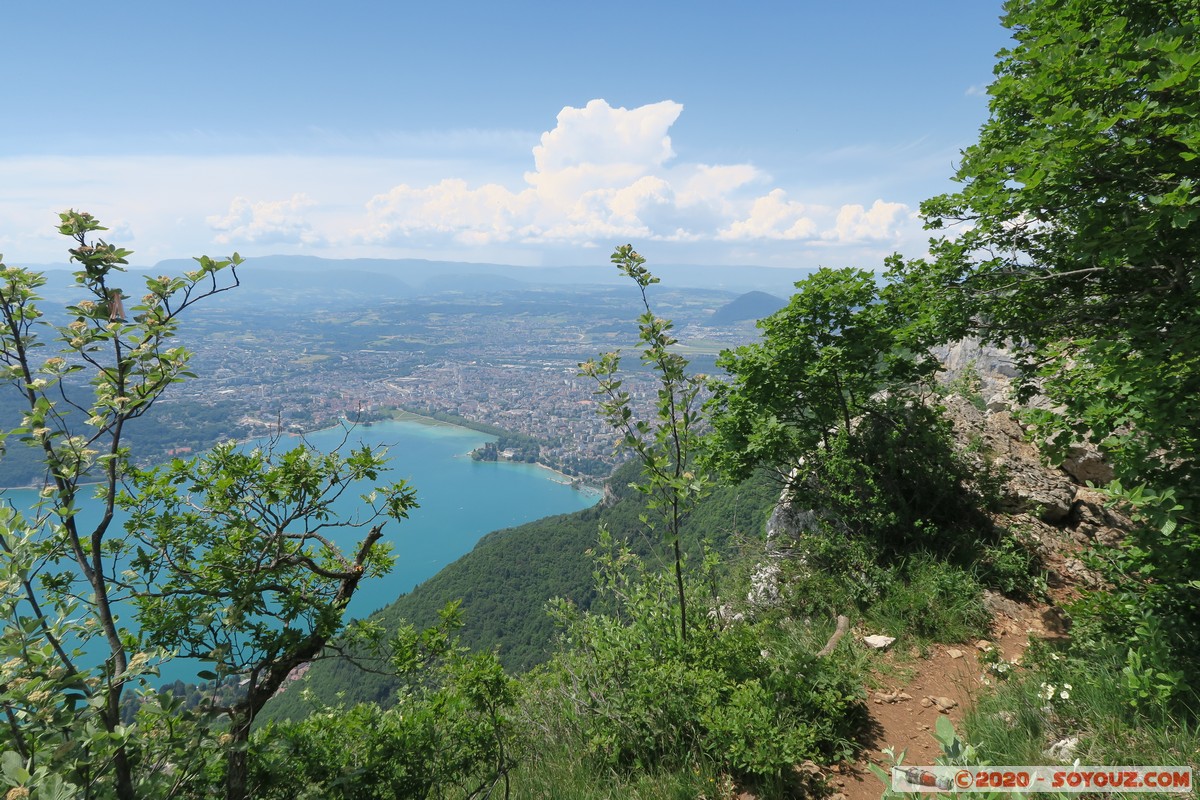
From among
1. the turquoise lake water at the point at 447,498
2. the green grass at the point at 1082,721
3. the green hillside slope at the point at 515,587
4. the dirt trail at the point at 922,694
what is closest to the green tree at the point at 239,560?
the dirt trail at the point at 922,694

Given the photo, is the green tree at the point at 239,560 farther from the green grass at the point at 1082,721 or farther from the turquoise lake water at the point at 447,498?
the turquoise lake water at the point at 447,498

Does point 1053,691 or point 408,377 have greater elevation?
point 1053,691

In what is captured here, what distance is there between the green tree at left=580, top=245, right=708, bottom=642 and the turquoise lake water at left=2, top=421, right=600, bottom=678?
46594mm

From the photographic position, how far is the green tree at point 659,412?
3.63 m

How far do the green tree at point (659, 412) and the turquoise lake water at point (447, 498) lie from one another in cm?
4659

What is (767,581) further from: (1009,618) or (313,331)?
(313,331)

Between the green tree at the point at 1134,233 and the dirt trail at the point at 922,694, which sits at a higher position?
the green tree at the point at 1134,233

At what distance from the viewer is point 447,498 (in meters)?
72.1

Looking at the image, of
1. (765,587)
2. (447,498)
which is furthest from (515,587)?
(447,498)

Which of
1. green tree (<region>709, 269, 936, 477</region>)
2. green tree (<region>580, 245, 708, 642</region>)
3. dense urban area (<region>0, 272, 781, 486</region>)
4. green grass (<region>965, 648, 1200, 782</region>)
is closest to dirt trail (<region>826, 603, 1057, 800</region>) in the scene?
green grass (<region>965, 648, 1200, 782</region>)

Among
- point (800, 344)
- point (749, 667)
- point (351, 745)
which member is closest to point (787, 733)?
point (749, 667)

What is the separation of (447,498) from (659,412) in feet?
239

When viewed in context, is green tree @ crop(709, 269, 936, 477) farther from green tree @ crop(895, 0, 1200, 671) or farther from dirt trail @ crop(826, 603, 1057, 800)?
dirt trail @ crop(826, 603, 1057, 800)

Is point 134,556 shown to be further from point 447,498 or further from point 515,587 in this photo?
point 447,498
